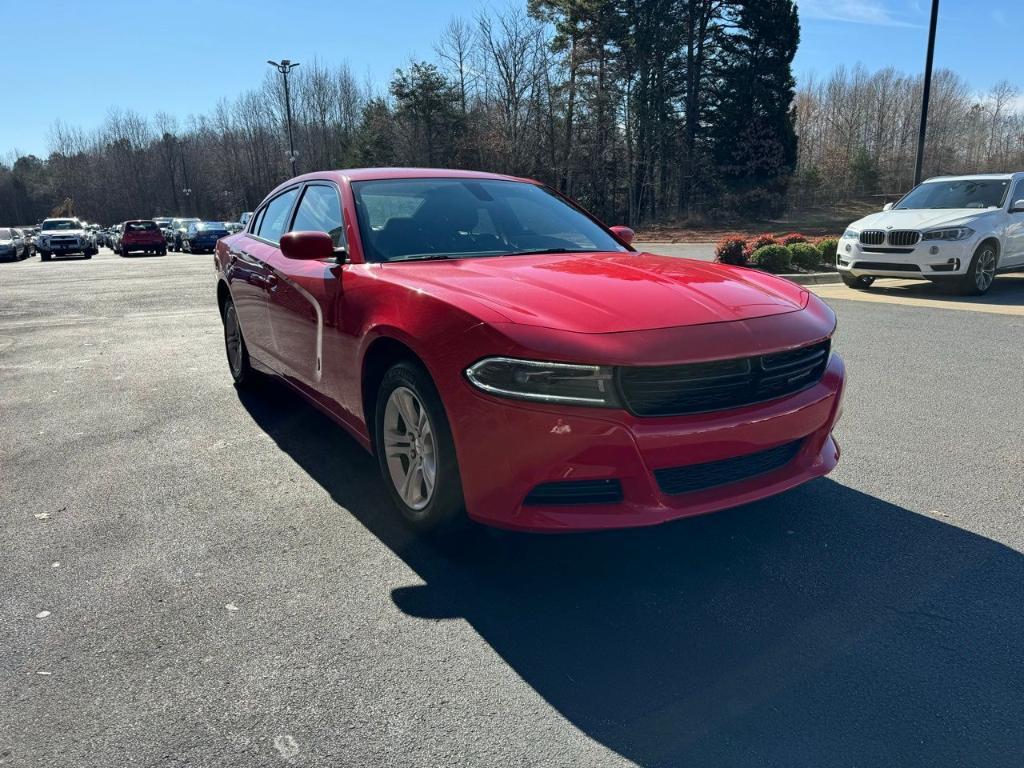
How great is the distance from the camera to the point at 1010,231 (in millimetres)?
10812

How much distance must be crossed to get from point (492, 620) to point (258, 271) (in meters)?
3.25

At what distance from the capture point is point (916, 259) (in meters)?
10.5

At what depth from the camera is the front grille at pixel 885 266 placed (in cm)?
1067

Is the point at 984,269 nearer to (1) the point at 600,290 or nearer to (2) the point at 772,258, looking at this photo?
(2) the point at 772,258

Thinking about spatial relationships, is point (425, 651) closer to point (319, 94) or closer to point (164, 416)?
point (164, 416)

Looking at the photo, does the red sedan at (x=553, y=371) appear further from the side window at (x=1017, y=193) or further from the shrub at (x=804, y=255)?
the shrub at (x=804, y=255)

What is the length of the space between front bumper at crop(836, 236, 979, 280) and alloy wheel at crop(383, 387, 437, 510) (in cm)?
987

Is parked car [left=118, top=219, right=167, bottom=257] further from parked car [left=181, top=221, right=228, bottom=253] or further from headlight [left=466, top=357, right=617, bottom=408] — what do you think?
headlight [left=466, top=357, right=617, bottom=408]

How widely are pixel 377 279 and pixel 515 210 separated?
1.25 m

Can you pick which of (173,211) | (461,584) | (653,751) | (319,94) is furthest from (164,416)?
(173,211)

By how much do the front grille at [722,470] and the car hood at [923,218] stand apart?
30.6 feet

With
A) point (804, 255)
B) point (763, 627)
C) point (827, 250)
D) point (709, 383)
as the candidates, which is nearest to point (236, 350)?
point (709, 383)

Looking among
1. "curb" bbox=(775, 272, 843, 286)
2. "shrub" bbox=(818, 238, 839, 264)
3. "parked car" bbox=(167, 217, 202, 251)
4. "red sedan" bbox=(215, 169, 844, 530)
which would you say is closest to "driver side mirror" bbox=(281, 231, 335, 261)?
"red sedan" bbox=(215, 169, 844, 530)

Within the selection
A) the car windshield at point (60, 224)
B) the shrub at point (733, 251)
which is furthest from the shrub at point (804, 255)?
the car windshield at point (60, 224)
